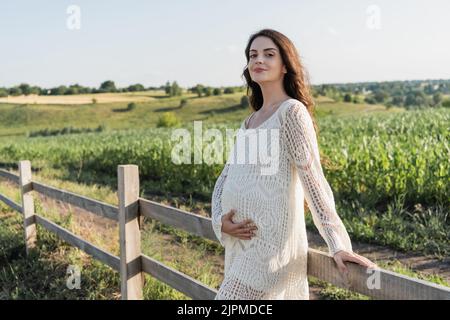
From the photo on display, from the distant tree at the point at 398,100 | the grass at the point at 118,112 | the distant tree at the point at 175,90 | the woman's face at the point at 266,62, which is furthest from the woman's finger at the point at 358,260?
the distant tree at the point at 398,100

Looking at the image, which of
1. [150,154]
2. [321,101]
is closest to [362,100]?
[321,101]

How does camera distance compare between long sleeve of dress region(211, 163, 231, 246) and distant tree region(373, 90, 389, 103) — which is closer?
long sleeve of dress region(211, 163, 231, 246)

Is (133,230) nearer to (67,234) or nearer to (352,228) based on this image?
(67,234)

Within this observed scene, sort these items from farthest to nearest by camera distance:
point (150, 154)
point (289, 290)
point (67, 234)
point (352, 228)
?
1. point (150, 154)
2. point (352, 228)
3. point (67, 234)
4. point (289, 290)

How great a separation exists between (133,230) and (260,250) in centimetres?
207

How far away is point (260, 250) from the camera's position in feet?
7.61

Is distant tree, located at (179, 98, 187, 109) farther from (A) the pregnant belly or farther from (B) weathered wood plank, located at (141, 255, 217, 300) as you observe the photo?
(A) the pregnant belly

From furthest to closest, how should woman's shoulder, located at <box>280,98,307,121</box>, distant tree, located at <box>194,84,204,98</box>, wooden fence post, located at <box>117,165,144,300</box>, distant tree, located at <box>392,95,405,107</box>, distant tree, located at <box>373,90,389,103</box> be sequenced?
distant tree, located at <box>373,90,389,103</box>, distant tree, located at <box>392,95,405,107</box>, distant tree, located at <box>194,84,204,98</box>, wooden fence post, located at <box>117,165,144,300</box>, woman's shoulder, located at <box>280,98,307,121</box>

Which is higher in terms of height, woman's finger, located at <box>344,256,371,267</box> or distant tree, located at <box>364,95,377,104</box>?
woman's finger, located at <box>344,256,371,267</box>

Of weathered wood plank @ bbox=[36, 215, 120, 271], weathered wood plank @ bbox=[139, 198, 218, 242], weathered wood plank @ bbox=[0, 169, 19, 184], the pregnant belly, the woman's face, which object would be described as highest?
the woman's face

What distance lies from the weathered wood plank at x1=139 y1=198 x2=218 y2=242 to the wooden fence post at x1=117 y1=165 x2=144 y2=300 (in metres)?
0.10

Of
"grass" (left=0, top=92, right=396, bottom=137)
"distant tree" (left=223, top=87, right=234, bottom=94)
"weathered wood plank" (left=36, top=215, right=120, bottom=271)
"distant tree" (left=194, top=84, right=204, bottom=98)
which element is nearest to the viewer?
"weathered wood plank" (left=36, top=215, right=120, bottom=271)

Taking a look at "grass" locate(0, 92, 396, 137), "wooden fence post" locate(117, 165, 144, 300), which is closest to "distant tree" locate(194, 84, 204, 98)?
"grass" locate(0, 92, 396, 137)

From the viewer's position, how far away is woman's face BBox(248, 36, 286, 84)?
2438 mm
